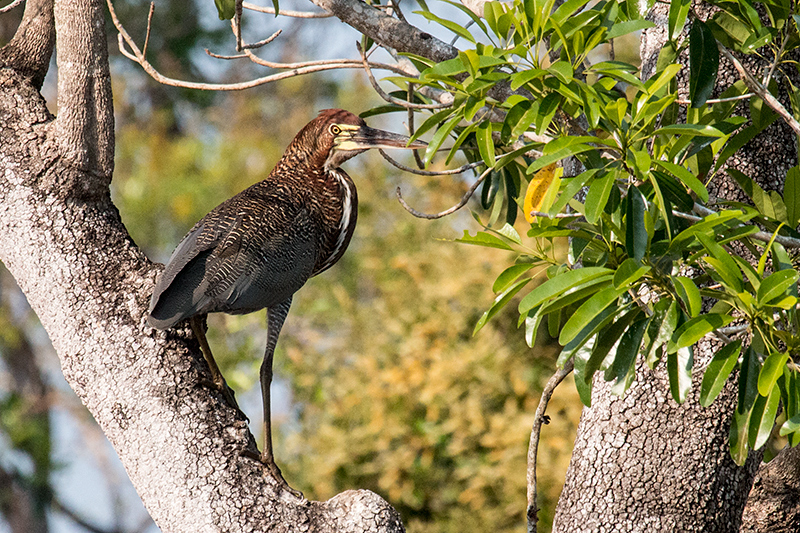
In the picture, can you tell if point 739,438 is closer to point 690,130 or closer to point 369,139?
point 690,130

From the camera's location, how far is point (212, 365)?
2.23 metres

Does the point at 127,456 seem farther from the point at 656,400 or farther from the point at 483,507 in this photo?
the point at 483,507

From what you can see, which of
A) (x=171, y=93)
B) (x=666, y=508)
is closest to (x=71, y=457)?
(x=171, y=93)

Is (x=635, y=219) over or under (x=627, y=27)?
under

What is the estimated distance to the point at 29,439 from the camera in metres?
8.00

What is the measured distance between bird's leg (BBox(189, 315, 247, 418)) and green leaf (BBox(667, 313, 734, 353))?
1180mm

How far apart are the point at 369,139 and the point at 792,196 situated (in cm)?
162

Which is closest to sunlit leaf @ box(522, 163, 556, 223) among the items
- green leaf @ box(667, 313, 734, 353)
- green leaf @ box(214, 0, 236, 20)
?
green leaf @ box(667, 313, 734, 353)

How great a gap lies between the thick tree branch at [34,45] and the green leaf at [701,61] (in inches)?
70.5

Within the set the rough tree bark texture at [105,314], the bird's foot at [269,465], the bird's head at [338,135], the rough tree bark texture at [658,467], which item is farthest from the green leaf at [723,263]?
the bird's head at [338,135]

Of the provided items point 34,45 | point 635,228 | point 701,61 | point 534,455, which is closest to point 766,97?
point 701,61

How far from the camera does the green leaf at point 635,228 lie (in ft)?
4.62

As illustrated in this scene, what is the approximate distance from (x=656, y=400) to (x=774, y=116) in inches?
29.6

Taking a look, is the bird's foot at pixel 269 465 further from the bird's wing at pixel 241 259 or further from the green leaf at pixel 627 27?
the green leaf at pixel 627 27
